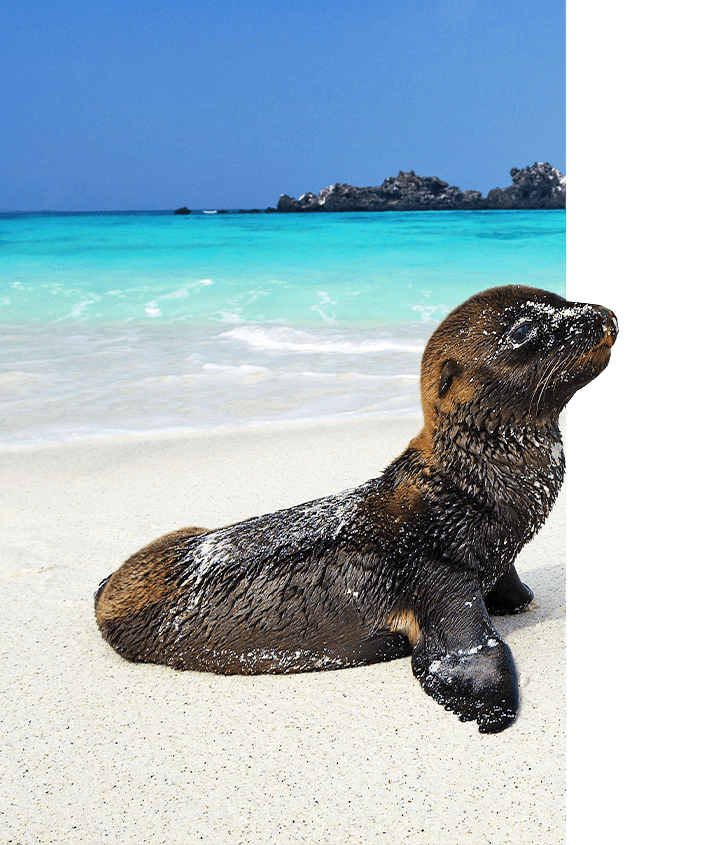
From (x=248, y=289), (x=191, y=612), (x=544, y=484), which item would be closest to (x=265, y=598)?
(x=191, y=612)

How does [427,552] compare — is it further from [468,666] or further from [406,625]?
[468,666]

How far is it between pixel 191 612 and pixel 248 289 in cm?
1819

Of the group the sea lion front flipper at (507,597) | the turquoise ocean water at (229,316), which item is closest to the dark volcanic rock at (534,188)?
the turquoise ocean water at (229,316)

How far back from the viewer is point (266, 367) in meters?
12.0

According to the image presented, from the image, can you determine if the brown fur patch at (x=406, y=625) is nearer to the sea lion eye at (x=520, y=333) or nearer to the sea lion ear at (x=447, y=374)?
the sea lion ear at (x=447, y=374)

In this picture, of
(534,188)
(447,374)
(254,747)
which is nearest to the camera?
(254,747)

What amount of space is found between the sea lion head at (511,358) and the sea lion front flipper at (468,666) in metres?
0.81

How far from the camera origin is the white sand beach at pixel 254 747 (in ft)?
8.93

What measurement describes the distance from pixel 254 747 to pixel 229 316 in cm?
1498

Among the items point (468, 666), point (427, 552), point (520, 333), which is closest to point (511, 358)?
point (520, 333)

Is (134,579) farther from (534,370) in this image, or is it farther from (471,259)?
(471,259)

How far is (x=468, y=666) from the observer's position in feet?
10.8

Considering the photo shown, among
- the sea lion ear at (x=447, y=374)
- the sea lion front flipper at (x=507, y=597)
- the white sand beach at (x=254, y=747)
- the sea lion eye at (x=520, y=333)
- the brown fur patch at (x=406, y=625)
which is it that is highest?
the sea lion eye at (x=520, y=333)

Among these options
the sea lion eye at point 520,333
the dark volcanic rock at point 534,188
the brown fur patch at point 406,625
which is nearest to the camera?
the sea lion eye at point 520,333
